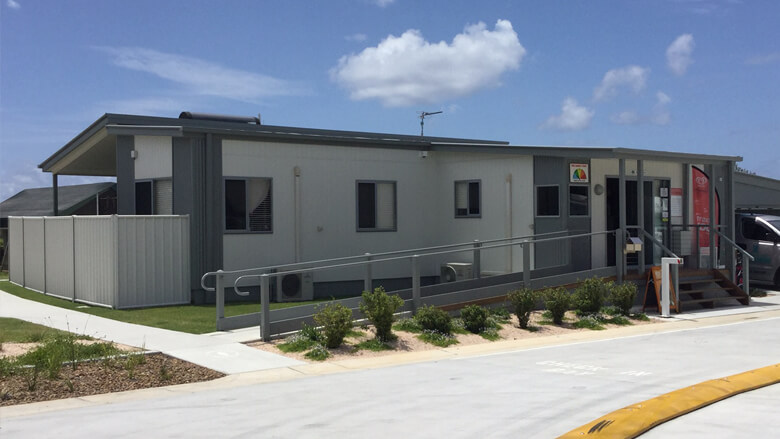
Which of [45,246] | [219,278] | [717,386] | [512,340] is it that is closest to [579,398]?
[717,386]

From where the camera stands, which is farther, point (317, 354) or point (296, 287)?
point (296, 287)

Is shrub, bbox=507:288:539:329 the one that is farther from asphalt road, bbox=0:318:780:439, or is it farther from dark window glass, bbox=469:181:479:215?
dark window glass, bbox=469:181:479:215

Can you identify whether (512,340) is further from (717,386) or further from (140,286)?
(140,286)

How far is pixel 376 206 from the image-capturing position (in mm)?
19891

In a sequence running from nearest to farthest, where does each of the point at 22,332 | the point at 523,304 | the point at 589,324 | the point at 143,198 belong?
the point at 22,332
the point at 523,304
the point at 589,324
the point at 143,198

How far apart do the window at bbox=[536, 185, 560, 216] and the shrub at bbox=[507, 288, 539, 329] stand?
11.0 ft

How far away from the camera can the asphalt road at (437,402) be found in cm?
730

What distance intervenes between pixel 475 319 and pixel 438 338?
1061 mm

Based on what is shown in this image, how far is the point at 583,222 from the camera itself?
1769cm

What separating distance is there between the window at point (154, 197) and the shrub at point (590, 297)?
9.14 metres

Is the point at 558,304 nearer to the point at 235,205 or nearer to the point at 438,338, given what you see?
the point at 438,338

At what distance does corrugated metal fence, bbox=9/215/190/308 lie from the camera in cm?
1575

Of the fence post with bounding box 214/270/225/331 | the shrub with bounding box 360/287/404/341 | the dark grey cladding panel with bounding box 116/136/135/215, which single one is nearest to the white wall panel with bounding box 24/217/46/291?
the dark grey cladding panel with bounding box 116/136/135/215

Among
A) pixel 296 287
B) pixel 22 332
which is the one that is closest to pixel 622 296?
pixel 296 287
